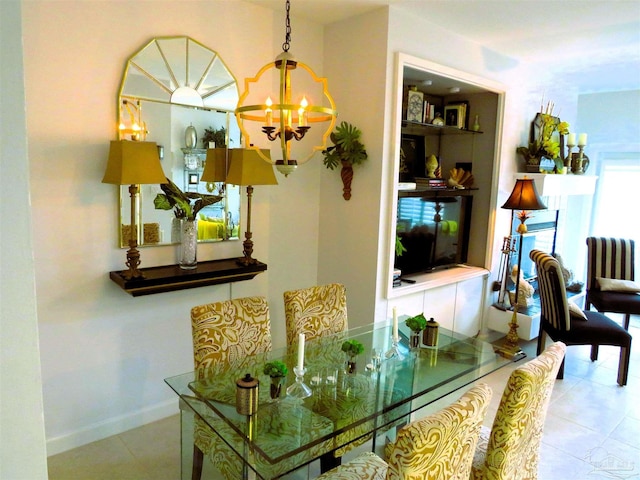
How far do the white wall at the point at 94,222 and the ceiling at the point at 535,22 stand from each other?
458mm

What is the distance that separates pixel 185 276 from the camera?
2600mm

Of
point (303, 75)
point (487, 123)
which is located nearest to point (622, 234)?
point (487, 123)

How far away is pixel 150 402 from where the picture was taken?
2.84 metres

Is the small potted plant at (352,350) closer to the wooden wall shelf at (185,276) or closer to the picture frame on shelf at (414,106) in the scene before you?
the wooden wall shelf at (185,276)

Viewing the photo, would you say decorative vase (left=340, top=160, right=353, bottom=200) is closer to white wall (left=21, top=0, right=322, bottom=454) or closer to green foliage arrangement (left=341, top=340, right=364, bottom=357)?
white wall (left=21, top=0, right=322, bottom=454)

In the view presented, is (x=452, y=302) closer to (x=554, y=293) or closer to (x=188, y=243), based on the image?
(x=554, y=293)

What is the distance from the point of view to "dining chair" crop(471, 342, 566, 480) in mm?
1542

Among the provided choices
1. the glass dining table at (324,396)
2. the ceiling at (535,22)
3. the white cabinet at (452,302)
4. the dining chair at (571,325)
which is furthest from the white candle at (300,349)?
the dining chair at (571,325)

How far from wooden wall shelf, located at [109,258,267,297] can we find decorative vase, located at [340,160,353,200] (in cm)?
84

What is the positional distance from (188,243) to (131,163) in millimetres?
600

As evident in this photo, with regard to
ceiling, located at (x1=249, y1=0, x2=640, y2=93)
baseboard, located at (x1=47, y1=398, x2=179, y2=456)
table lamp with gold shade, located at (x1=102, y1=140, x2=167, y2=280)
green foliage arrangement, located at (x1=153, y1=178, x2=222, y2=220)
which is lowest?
baseboard, located at (x1=47, y1=398, x2=179, y2=456)

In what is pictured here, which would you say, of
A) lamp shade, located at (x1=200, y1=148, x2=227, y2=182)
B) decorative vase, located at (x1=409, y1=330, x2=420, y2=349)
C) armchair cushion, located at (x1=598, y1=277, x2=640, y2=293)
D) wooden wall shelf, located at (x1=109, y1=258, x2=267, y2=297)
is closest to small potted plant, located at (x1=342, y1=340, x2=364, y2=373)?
decorative vase, located at (x1=409, y1=330, x2=420, y2=349)

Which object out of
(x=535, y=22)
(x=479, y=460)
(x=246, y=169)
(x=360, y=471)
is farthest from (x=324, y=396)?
(x=535, y=22)

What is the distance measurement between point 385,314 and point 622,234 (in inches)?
162
